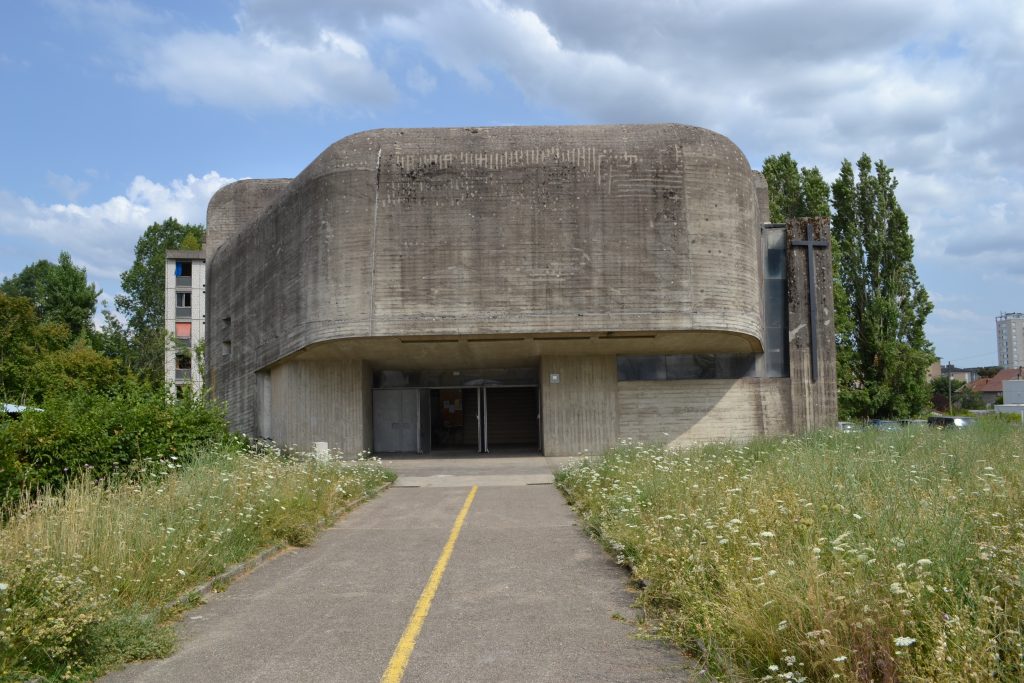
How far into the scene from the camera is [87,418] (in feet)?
47.2

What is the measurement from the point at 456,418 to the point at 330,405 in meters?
9.33

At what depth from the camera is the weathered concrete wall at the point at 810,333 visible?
31.2 meters

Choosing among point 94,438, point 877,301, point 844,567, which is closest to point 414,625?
point 844,567

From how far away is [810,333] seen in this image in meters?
31.6

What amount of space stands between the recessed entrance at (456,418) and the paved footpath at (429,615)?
789 inches

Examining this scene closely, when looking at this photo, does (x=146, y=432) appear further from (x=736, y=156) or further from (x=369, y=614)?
(x=736, y=156)

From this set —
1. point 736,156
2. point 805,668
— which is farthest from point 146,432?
point 736,156

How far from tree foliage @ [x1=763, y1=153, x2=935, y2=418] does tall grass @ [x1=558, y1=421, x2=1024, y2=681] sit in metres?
35.4

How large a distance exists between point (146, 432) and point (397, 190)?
45.5 feet

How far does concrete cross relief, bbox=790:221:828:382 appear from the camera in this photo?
31469 mm

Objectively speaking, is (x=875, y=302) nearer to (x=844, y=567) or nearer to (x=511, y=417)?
(x=511, y=417)

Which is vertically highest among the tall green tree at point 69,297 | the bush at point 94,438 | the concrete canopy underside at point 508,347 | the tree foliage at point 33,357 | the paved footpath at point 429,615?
the tall green tree at point 69,297

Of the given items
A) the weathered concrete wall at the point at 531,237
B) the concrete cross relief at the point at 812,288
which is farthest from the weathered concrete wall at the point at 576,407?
the concrete cross relief at the point at 812,288

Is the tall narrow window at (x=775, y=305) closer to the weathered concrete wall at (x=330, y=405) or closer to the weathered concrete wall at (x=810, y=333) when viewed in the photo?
the weathered concrete wall at (x=810, y=333)
